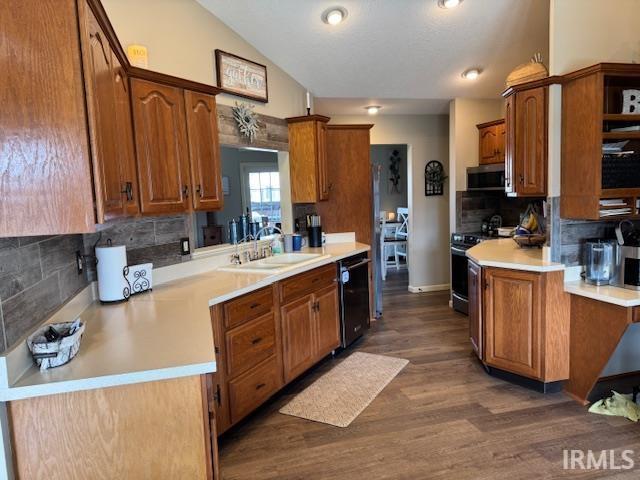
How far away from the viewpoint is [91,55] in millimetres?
1471

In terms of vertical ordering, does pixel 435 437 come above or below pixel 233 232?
below

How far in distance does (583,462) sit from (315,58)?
366 centimetres

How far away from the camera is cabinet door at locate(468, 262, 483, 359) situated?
3.36 m

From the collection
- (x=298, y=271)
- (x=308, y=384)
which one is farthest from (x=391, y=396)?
(x=298, y=271)

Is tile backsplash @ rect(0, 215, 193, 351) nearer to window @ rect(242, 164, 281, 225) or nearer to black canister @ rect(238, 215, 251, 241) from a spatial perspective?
black canister @ rect(238, 215, 251, 241)

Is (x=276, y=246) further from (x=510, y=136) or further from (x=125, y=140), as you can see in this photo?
(x=510, y=136)

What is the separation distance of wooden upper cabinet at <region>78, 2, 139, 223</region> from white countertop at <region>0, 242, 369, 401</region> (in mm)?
497

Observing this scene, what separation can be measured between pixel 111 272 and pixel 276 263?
1.39 metres

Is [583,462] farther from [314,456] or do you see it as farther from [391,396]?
[314,456]

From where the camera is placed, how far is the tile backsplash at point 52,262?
4.64 feet

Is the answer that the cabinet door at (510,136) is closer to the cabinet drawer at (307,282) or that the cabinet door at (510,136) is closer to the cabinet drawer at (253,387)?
the cabinet drawer at (307,282)

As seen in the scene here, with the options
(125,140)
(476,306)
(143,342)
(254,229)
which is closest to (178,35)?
(125,140)

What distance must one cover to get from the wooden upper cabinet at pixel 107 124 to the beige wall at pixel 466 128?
13.1ft

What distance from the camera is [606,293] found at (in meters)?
2.69
